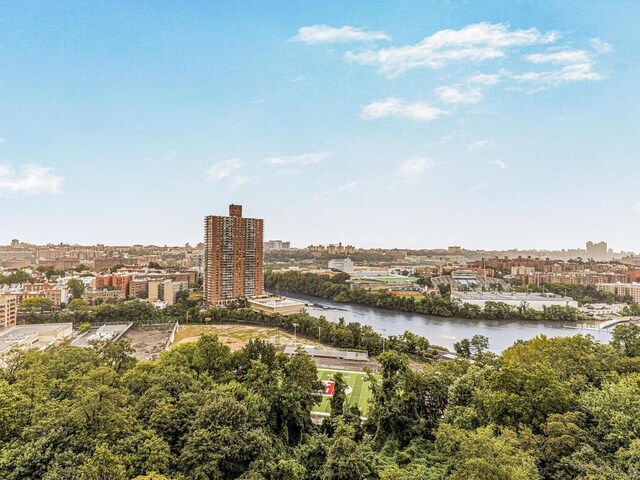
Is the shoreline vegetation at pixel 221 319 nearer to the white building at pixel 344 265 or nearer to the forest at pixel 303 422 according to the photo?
the forest at pixel 303 422

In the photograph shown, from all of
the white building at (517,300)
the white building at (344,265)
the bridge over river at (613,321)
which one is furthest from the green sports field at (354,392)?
the white building at (344,265)

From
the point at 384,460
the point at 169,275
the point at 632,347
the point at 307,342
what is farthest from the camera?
the point at 169,275

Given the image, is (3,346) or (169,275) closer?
(3,346)

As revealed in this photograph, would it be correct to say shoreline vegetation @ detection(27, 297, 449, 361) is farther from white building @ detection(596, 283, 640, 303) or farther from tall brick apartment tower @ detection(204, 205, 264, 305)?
white building @ detection(596, 283, 640, 303)

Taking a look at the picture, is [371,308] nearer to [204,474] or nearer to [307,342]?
[307,342]

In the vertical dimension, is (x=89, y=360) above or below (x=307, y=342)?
above

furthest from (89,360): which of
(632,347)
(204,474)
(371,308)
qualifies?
(371,308)
